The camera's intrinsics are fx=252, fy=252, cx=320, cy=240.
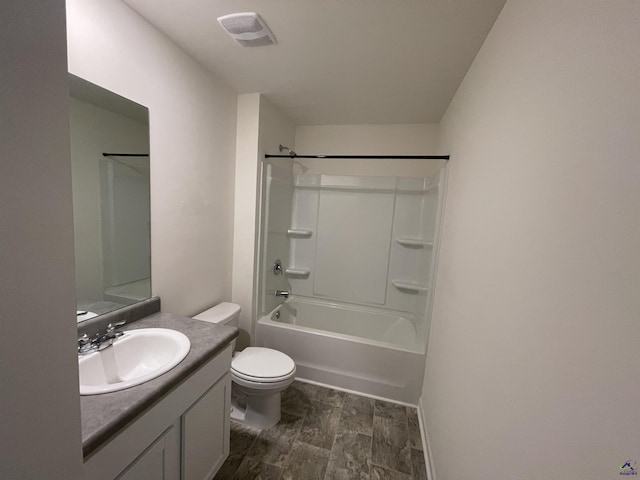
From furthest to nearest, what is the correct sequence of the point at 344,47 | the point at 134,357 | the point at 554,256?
the point at 344,47 < the point at 134,357 < the point at 554,256

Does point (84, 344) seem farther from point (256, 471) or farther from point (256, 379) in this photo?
point (256, 471)

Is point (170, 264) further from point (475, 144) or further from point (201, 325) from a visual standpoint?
point (475, 144)

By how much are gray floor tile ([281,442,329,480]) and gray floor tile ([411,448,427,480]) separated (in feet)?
1.73

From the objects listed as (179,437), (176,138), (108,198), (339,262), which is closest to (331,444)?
(179,437)

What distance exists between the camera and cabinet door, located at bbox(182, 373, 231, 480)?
1074 mm

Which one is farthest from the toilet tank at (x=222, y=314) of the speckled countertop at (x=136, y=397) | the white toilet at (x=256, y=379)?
the speckled countertop at (x=136, y=397)

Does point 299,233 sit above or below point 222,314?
above

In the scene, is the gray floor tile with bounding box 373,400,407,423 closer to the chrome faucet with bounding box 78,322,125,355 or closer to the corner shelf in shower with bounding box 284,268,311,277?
the corner shelf in shower with bounding box 284,268,311,277

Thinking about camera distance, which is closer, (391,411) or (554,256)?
(554,256)

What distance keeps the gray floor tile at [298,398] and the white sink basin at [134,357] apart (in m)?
1.15

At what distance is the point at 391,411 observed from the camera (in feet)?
6.52

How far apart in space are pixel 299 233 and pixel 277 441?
194 centimetres

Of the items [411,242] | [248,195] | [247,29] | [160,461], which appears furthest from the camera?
[411,242]

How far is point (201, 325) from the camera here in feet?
4.41
